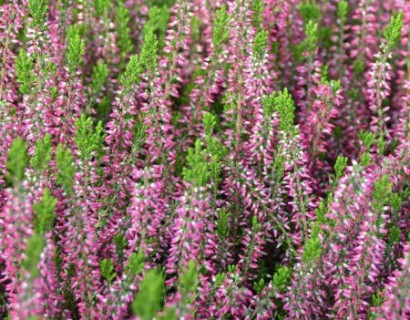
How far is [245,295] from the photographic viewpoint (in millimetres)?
3539

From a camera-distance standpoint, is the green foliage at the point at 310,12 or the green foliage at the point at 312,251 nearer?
the green foliage at the point at 312,251

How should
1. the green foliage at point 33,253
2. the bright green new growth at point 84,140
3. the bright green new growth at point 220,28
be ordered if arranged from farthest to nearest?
the bright green new growth at point 220,28 < the bright green new growth at point 84,140 < the green foliage at point 33,253

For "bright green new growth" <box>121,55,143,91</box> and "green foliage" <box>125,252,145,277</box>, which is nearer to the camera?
"green foliage" <box>125,252,145,277</box>

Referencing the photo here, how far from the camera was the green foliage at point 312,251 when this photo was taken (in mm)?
3207

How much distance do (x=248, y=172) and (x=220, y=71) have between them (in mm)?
706

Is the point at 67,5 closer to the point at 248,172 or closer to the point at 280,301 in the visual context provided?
the point at 248,172

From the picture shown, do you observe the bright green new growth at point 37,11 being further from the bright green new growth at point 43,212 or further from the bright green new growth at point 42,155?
the bright green new growth at point 43,212

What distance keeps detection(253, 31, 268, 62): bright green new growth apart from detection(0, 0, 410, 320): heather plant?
0.04 ft

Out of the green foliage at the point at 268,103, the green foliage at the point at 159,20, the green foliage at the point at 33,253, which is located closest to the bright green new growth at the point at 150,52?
the green foliage at the point at 268,103

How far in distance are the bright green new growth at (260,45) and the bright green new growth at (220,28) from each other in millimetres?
191

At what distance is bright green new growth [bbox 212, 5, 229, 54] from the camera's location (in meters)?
3.84

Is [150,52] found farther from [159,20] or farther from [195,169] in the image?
[159,20]

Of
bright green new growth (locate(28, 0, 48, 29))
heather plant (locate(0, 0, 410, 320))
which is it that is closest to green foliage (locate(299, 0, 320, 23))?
heather plant (locate(0, 0, 410, 320))

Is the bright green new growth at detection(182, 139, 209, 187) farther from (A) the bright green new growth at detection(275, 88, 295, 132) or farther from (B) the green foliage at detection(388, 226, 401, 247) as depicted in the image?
(B) the green foliage at detection(388, 226, 401, 247)
